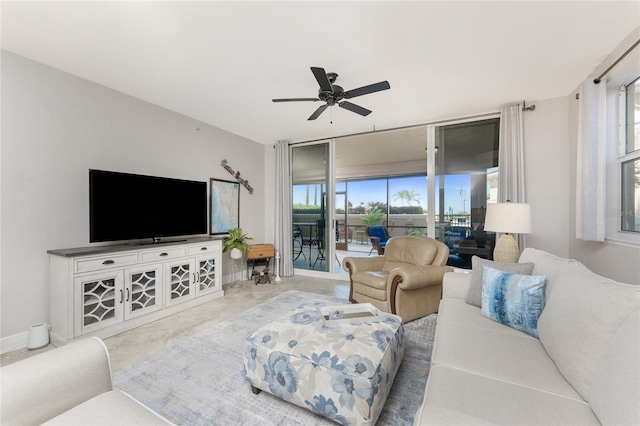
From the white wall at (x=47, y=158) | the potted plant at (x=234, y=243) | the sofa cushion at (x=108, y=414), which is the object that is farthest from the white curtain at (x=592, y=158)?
the white wall at (x=47, y=158)

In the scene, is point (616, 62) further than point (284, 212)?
No

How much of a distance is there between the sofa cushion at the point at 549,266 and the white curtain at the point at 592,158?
0.94 meters

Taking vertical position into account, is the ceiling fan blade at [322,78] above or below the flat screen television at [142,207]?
above

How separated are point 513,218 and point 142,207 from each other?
12.7 feet

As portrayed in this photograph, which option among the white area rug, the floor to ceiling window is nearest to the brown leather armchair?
the white area rug

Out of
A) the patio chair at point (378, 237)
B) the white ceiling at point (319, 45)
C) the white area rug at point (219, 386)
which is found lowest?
the white area rug at point (219, 386)

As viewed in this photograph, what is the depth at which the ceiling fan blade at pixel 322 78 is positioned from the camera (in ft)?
6.63

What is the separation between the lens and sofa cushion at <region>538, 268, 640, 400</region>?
0.92 m

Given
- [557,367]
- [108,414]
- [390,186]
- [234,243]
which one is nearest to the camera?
[108,414]

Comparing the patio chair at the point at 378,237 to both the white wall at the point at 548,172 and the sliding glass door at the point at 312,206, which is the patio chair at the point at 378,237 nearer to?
the sliding glass door at the point at 312,206

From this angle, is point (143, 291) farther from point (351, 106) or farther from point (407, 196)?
point (407, 196)

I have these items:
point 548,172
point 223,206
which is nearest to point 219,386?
point 223,206

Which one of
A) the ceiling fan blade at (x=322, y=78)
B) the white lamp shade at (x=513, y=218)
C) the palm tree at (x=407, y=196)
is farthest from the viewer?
the palm tree at (x=407, y=196)

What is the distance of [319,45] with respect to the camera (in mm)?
2090
